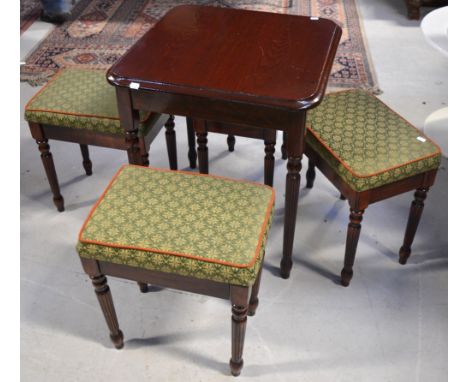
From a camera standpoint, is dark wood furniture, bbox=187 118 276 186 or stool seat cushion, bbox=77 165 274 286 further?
dark wood furniture, bbox=187 118 276 186

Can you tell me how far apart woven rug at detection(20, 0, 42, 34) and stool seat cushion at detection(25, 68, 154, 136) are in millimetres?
2098

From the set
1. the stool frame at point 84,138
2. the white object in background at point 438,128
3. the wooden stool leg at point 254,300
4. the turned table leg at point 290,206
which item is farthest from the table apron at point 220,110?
the white object in background at point 438,128

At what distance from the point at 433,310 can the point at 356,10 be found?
2.96 meters

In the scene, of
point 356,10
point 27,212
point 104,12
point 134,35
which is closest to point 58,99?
point 27,212

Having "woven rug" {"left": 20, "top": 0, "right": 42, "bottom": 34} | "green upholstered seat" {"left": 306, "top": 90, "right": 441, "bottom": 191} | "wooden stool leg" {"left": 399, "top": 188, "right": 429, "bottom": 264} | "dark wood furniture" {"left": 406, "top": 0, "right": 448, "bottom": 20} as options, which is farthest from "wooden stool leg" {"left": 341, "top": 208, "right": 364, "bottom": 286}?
"woven rug" {"left": 20, "top": 0, "right": 42, "bottom": 34}

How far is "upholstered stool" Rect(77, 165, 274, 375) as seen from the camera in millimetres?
1364

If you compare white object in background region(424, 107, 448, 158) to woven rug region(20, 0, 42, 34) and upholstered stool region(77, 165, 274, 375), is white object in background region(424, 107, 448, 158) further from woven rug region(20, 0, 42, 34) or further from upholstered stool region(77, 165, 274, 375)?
woven rug region(20, 0, 42, 34)

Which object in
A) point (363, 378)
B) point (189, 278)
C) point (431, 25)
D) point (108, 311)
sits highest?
point (431, 25)

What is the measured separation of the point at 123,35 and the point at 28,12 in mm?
936

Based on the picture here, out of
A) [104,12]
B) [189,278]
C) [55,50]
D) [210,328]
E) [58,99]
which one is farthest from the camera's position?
[104,12]

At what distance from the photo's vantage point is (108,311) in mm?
1617

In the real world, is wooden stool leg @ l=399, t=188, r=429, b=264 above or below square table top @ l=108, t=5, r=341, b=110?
below

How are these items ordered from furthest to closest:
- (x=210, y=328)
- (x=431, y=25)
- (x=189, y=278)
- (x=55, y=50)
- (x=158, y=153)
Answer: (x=55, y=50)
(x=158, y=153)
(x=431, y=25)
(x=210, y=328)
(x=189, y=278)

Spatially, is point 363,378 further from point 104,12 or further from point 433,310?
point 104,12
